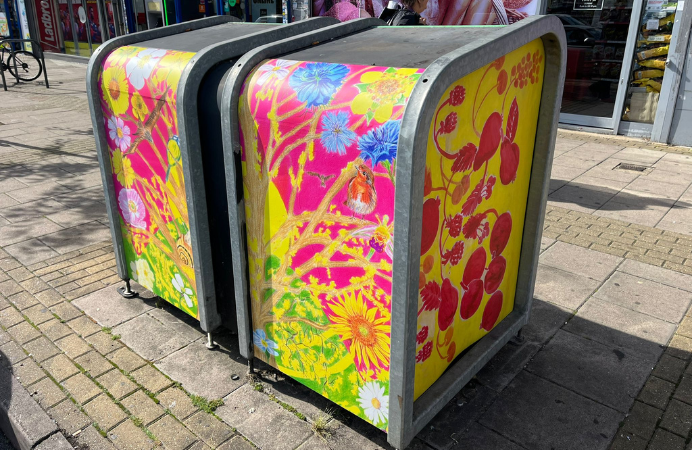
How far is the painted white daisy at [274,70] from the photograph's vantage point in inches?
104

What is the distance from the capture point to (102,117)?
12.0 ft

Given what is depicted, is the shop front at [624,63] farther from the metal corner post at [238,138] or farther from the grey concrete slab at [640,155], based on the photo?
the metal corner post at [238,138]

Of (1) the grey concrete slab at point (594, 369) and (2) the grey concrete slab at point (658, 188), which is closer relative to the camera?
(1) the grey concrete slab at point (594, 369)

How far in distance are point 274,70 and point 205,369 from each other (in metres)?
1.88

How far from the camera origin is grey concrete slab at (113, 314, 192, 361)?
140 inches

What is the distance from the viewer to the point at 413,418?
2.61 meters

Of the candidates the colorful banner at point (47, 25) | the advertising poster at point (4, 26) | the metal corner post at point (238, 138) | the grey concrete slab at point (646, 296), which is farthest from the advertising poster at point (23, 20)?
the grey concrete slab at point (646, 296)

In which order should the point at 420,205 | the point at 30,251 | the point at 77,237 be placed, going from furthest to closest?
the point at 77,237, the point at 30,251, the point at 420,205

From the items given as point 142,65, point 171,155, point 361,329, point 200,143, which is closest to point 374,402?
point 361,329

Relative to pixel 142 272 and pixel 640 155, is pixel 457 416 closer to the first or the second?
pixel 142 272

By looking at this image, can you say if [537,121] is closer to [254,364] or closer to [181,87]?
[181,87]

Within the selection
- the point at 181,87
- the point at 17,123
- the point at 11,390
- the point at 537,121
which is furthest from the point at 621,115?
the point at 17,123

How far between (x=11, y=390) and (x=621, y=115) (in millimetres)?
9494

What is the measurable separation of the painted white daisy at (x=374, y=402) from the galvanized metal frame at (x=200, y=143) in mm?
1209
